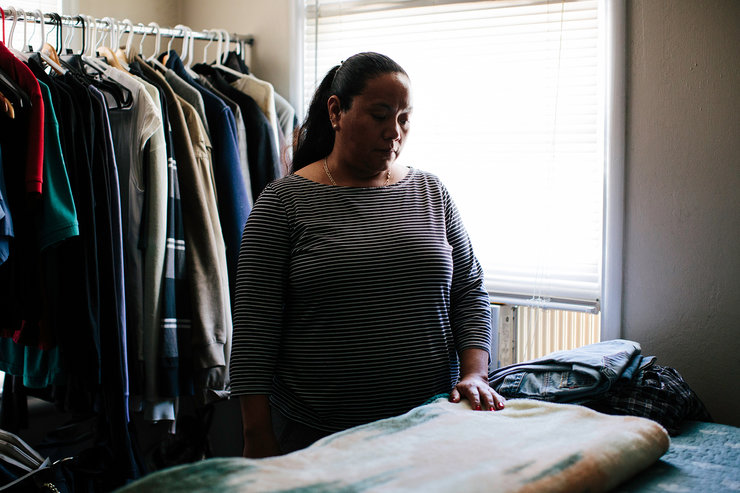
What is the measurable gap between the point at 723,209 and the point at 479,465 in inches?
49.6

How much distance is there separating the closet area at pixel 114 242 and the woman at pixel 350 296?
0.38m

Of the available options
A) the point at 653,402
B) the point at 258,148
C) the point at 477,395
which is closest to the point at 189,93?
the point at 258,148

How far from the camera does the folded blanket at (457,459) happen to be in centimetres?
81

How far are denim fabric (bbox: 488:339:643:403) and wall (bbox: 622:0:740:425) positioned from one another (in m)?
0.36

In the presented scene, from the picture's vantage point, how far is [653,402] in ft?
4.82

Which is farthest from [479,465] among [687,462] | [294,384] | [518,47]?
[518,47]

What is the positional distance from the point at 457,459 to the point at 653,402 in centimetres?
74

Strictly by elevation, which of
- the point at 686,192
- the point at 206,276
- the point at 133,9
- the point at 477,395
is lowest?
the point at 477,395

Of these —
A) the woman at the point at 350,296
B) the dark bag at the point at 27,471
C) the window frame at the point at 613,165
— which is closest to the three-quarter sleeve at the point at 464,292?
the woman at the point at 350,296

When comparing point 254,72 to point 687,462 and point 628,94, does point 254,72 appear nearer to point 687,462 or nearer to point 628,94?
point 628,94

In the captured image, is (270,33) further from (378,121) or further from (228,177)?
(378,121)

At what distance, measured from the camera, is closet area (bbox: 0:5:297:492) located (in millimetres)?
1773

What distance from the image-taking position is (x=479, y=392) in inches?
50.1

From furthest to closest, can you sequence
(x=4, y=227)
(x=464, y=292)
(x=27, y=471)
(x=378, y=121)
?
(x=27, y=471), (x=4, y=227), (x=464, y=292), (x=378, y=121)
